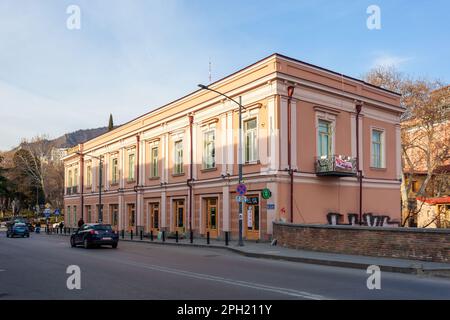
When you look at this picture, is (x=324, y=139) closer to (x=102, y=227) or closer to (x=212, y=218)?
(x=212, y=218)

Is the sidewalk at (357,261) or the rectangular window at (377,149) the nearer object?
the sidewalk at (357,261)

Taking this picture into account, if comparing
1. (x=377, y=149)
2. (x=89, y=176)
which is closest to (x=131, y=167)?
(x=89, y=176)

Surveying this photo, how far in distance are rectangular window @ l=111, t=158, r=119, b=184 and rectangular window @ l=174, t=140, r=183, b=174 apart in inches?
474

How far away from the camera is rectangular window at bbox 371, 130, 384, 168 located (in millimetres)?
32250

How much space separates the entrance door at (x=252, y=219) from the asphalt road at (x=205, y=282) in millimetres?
10027

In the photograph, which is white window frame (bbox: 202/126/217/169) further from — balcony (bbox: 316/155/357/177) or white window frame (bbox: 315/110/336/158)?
balcony (bbox: 316/155/357/177)

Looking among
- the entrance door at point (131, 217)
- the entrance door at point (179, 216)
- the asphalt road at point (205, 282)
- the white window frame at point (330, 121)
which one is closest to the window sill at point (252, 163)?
the white window frame at point (330, 121)

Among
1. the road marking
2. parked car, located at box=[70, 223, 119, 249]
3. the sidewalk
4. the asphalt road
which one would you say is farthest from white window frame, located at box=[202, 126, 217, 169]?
the road marking

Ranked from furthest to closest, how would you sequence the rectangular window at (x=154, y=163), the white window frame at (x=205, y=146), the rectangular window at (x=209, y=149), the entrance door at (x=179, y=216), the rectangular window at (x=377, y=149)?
the rectangular window at (x=154, y=163)
the entrance door at (x=179, y=216)
the rectangular window at (x=377, y=149)
the rectangular window at (x=209, y=149)
the white window frame at (x=205, y=146)

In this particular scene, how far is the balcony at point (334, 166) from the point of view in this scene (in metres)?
27.3

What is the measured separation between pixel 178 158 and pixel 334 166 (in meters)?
12.9

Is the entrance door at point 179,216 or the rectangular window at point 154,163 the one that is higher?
the rectangular window at point 154,163

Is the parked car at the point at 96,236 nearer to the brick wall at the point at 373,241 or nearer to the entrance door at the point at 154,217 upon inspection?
the brick wall at the point at 373,241
